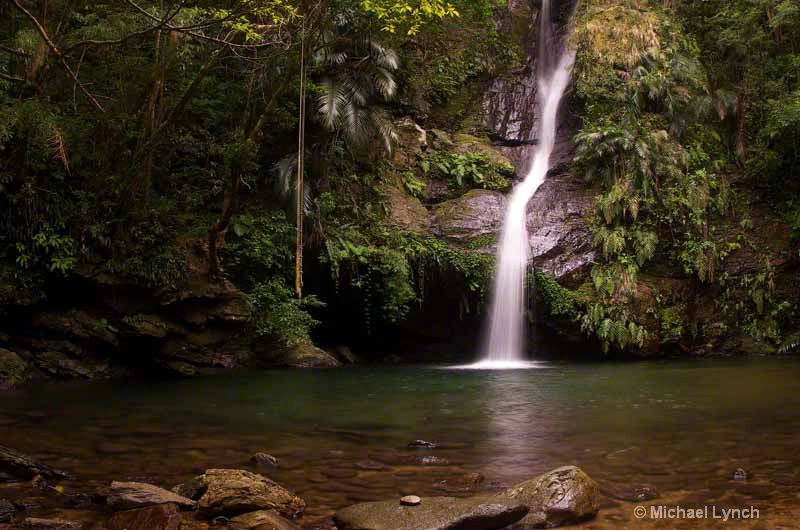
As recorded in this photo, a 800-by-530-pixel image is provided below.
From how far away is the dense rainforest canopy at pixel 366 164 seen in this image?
12.3 meters

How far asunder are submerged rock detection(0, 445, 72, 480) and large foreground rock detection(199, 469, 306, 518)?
4.66 feet

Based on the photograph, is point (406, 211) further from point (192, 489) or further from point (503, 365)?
point (192, 489)

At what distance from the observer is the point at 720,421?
758cm

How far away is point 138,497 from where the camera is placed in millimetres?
4355

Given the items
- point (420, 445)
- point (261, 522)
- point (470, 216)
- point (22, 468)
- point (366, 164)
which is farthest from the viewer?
point (366, 164)

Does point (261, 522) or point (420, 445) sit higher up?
point (261, 522)

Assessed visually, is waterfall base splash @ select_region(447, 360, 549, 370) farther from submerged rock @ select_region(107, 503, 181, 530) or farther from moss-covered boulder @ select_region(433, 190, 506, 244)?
submerged rock @ select_region(107, 503, 181, 530)

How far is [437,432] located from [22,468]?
13.1 feet

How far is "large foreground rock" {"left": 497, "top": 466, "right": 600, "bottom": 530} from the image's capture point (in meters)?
4.18

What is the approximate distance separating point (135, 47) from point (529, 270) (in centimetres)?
1049

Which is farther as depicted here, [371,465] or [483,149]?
[483,149]

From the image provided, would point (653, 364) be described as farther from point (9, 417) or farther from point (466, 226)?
point (9, 417)

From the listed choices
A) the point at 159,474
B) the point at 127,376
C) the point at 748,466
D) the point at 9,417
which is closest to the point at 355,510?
the point at 159,474

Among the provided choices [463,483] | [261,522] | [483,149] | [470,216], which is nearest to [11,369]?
[261,522]
